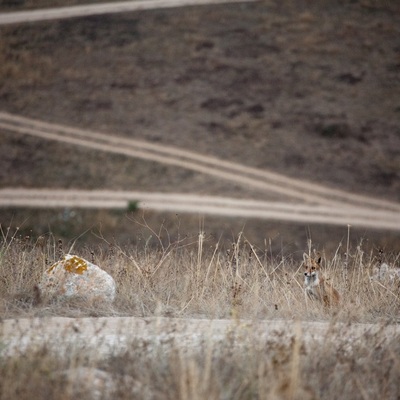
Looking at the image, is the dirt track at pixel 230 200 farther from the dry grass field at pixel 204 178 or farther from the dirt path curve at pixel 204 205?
the dry grass field at pixel 204 178

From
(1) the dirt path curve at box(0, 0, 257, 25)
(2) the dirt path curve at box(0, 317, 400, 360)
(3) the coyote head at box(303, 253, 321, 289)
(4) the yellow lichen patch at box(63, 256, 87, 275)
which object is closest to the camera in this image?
(2) the dirt path curve at box(0, 317, 400, 360)

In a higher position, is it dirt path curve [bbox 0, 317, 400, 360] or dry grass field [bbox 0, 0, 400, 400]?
dirt path curve [bbox 0, 317, 400, 360]

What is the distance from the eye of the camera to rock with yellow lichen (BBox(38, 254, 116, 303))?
5328 mm

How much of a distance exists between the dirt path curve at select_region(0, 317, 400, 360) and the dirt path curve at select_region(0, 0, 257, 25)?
115 ft

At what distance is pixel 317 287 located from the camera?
602cm

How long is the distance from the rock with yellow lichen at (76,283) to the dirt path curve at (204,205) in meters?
16.2

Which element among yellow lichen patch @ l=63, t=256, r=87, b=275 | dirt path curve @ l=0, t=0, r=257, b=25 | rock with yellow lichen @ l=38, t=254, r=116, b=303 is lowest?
dirt path curve @ l=0, t=0, r=257, b=25

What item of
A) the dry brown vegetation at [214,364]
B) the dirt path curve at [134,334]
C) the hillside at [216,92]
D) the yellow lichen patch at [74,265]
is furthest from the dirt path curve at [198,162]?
the dirt path curve at [134,334]

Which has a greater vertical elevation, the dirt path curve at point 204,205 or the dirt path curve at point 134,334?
the dirt path curve at point 134,334

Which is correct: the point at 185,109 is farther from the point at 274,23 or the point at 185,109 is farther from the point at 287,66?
the point at 274,23

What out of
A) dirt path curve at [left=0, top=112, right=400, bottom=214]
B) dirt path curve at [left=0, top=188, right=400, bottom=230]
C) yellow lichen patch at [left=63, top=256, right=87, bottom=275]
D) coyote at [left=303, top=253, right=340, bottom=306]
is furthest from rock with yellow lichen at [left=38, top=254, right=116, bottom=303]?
dirt path curve at [left=0, top=112, right=400, bottom=214]

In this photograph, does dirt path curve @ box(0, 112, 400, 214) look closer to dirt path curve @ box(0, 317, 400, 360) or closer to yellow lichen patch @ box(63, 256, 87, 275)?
Result: yellow lichen patch @ box(63, 256, 87, 275)

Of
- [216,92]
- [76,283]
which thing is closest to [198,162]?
[216,92]

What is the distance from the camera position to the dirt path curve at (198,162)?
24.6 metres
